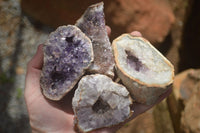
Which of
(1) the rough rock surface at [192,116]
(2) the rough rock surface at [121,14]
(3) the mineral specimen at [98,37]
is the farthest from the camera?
(2) the rough rock surface at [121,14]

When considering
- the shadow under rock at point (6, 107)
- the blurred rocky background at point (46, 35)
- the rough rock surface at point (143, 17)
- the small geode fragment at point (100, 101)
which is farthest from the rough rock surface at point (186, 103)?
the shadow under rock at point (6, 107)

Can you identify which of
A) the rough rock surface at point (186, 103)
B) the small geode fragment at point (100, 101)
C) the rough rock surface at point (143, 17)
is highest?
the rough rock surface at point (143, 17)

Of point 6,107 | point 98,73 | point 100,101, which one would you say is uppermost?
point 98,73

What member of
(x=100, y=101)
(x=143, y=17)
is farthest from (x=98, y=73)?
(x=143, y=17)

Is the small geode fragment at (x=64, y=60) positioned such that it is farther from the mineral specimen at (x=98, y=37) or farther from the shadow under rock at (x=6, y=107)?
the shadow under rock at (x=6, y=107)

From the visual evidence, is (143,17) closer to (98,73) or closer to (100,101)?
(98,73)

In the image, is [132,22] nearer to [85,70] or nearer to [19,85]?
[85,70]
